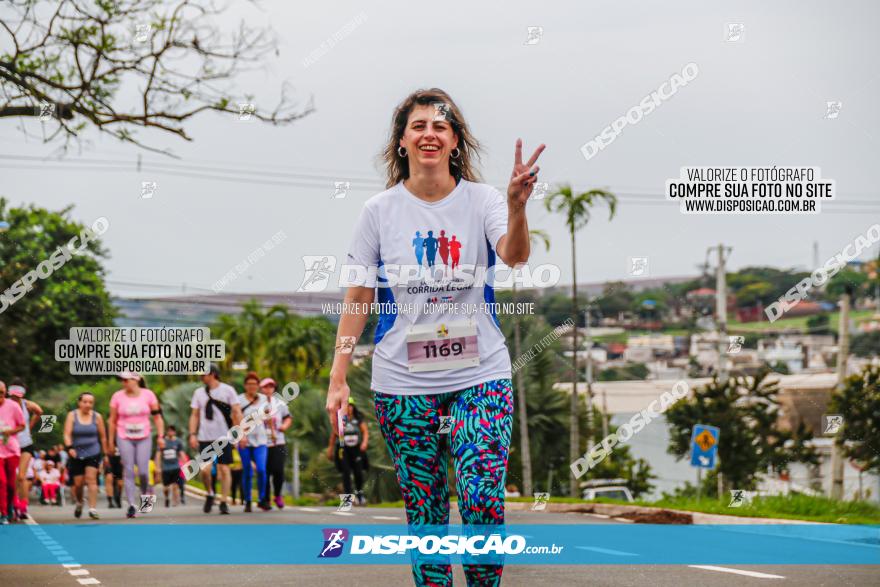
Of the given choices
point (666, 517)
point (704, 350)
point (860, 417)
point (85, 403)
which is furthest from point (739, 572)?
point (704, 350)

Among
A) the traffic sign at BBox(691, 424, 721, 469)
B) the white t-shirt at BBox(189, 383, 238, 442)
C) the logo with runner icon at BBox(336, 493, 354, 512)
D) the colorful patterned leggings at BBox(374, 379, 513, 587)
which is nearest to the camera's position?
the colorful patterned leggings at BBox(374, 379, 513, 587)

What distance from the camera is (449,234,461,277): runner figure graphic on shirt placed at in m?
4.34

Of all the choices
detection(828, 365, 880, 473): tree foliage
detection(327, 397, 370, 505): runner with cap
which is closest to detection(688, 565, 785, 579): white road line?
detection(327, 397, 370, 505): runner with cap

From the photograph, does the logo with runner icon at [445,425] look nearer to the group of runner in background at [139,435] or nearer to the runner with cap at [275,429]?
the group of runner in background at [139,435]

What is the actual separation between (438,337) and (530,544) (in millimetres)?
5820

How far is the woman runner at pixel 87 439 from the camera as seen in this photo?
46.2 feet

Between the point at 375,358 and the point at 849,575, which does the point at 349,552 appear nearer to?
the point at 849,575

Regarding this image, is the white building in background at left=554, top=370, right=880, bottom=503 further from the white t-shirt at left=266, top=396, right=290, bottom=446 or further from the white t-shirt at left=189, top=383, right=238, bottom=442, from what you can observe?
the white t-shirt at left=189, top=383, right=238, bottom=442

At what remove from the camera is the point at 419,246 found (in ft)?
14.4

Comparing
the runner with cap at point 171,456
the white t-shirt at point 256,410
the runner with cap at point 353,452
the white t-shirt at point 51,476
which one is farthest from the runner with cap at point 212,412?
the white t-shirt at point 51,476

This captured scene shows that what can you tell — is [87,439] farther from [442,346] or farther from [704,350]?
[704,350]

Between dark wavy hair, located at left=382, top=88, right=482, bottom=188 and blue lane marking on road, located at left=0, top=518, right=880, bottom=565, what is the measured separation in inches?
130

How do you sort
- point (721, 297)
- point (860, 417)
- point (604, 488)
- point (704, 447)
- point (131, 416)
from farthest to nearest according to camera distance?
point (721, 297), point (604, 488), point (860, 417), point (704, 447), point (131, 416)

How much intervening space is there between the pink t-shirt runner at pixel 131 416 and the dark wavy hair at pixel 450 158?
9230mm
